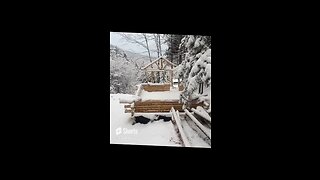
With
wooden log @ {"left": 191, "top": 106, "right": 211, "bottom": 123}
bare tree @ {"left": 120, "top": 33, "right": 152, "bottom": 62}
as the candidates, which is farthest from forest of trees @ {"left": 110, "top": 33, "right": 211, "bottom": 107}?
wooden log @ {"left": 191, "top": 106, "right": 211, "bottom": 123}

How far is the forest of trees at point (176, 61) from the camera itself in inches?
152

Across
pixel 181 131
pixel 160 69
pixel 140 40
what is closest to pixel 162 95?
pixel 160 69

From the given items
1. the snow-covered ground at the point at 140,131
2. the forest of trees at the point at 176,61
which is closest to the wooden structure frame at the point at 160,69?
the forest of trees at the point at 176,61

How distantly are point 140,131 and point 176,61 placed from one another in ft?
2.44

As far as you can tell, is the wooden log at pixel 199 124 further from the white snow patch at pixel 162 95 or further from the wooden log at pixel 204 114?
the white snow patch at pixel 162 95

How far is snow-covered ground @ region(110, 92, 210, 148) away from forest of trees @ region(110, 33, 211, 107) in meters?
0.17

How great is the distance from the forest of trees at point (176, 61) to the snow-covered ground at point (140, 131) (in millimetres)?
174

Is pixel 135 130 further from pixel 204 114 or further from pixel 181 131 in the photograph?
pixel 204 114
